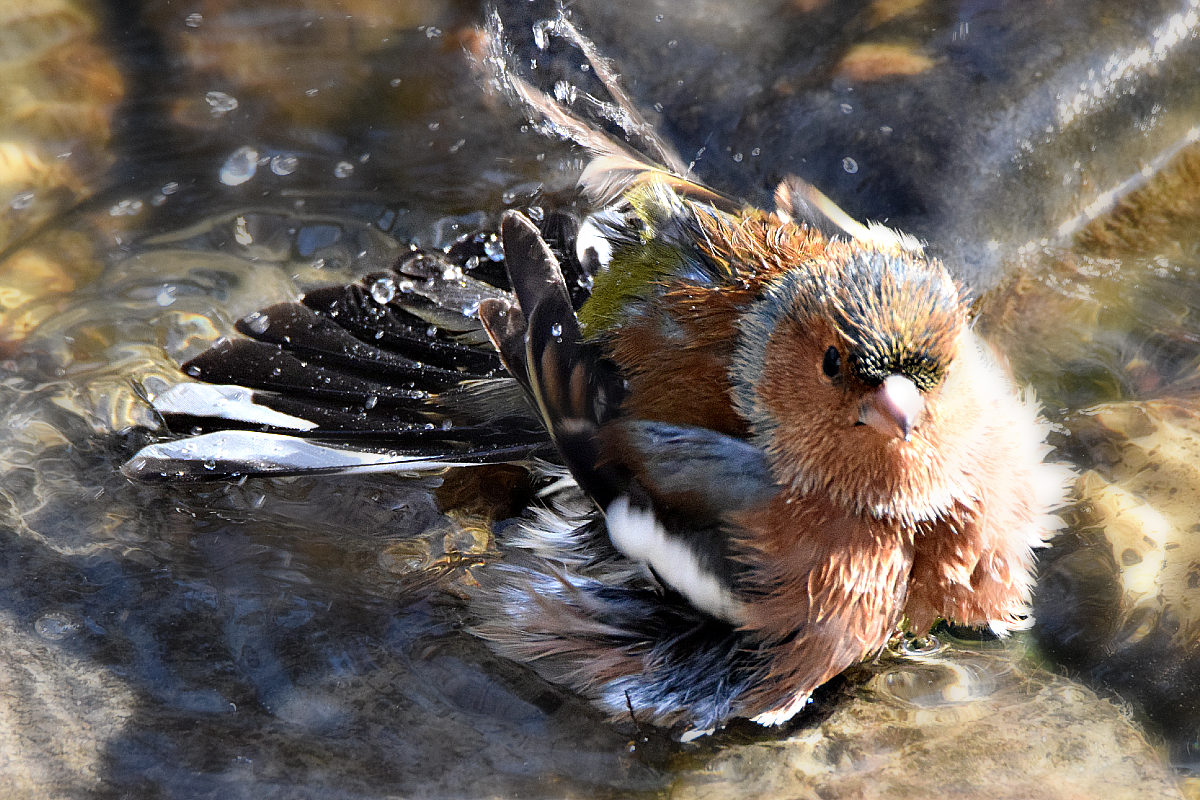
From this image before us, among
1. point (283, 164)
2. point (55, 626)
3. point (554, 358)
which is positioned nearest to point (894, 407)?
point (554, 358)

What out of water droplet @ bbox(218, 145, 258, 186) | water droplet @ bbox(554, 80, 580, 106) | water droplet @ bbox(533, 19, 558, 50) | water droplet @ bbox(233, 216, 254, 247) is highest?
water droplet @ bbox(533, 19, 558, 50)

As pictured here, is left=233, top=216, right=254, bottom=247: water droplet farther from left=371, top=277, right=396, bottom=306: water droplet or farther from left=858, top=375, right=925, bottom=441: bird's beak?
left=858, top=375, right=925, bottom=441: bird's beak

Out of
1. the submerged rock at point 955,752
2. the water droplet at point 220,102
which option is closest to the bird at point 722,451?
the submerged rock at point 955,752

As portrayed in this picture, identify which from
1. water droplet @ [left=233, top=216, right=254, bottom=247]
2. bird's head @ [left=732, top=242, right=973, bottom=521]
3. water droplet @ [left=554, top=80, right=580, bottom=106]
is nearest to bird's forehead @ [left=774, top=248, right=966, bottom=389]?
bird's head @ [left=732, top=242, right=973, bottom=521]

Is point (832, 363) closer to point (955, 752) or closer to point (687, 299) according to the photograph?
point (687, 299)

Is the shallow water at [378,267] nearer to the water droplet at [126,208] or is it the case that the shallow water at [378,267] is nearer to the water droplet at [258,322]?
the water droplet at [126,208]

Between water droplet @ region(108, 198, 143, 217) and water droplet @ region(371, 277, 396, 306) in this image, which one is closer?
water droplet @ region(371, 277, 396, 306)

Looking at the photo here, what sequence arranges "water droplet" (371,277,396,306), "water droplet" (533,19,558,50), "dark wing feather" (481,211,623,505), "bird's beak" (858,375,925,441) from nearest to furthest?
"bird's beak" (858,375,925,441)
"dark wing feather" (481,211,623,505)
"water droplet" (371,277,396,306)
"water droplet" (533,19,558,50)
